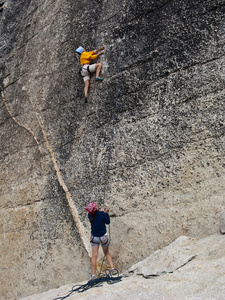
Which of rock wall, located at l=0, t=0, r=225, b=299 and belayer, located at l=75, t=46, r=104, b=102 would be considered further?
belayer, located at l=75, t=46, r=104, b=102

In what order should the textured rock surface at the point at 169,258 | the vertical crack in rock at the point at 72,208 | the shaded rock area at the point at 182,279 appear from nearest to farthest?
1. the shaded rock area at the point at 182,279
2. the textured rock surface at the point at 169,258
3. the vertical crack in rock at the point at 72,208

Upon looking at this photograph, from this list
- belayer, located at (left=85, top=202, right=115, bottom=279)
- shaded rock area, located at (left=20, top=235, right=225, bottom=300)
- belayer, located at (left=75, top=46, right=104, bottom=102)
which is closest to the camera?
shaded rock area, located at (left=20, top=235, right=225, bottom=300)

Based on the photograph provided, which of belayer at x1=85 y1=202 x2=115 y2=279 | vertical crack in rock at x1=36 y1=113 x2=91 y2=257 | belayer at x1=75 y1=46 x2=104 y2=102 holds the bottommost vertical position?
vertical crack in rock at x1=36 y1=113 x2=91 y2=257

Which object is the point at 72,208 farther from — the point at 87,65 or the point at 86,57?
the point at 86,57

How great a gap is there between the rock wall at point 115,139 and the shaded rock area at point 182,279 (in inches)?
15.2

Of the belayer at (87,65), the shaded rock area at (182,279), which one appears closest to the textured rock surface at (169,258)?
the shaded rock area at (182,279)

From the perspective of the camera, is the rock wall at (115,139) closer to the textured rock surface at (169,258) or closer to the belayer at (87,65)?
the belayer at (87,65)

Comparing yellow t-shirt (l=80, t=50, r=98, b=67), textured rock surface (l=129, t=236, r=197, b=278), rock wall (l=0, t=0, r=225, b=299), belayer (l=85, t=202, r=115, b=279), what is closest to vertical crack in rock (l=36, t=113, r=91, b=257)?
rock wall (l=0, t=0, r=225, b=299)

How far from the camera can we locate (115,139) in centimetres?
485

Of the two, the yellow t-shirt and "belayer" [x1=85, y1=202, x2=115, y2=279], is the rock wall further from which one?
"belayer" [x1=85, y1=202, x2=115, y2=279]

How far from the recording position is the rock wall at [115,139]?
417 centimetres

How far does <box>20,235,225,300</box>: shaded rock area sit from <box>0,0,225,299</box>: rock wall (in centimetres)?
39

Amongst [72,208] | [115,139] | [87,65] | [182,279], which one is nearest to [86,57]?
[87,65]

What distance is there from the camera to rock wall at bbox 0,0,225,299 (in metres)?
4.17
